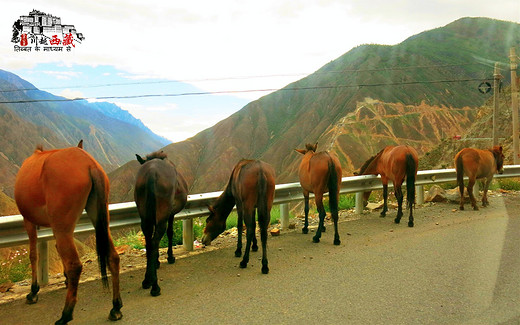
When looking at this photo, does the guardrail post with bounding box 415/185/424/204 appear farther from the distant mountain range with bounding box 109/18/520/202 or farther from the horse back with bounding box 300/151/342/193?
the distant mountain range with bounding box 109/18/520/202

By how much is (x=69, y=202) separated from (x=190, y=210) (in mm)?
3130

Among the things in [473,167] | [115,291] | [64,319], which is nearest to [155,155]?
[115,291]

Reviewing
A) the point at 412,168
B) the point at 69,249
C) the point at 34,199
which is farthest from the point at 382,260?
the point at 34,199

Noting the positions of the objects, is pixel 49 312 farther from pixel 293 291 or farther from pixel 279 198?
pixel 279 198

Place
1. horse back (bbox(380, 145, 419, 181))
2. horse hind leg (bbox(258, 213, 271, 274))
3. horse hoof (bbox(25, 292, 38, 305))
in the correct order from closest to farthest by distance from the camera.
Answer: horse hoof (bbox(25, 292, 38, 305)) → horse hind leg (bbox(258, 213, 271, 274)) → horse back (bbox(380, 145, 419, 181))

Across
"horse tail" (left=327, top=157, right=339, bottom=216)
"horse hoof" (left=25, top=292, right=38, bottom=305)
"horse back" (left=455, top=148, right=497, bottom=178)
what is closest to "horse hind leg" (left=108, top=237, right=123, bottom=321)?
"horse hoof" (left=25, top=292, right=38, bottom=305)

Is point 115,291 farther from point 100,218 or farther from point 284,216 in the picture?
point 284,216

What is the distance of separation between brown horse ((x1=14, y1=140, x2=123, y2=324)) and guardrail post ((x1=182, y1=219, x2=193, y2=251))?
2.78m

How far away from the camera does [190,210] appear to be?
7.46m

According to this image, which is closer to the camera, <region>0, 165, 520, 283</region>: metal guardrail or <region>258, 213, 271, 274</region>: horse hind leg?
<region>0, 165, 520, 283</region>: metal guardrail

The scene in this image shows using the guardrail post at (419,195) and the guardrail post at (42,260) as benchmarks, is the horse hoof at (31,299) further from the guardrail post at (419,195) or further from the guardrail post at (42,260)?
the guardrail post at (419,195)

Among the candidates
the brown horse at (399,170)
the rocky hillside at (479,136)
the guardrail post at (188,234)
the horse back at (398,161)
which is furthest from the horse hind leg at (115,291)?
the rocky hillside at (479,136)

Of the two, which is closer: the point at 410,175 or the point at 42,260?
the point at 42,260

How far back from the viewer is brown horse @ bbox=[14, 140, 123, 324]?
4.41m
